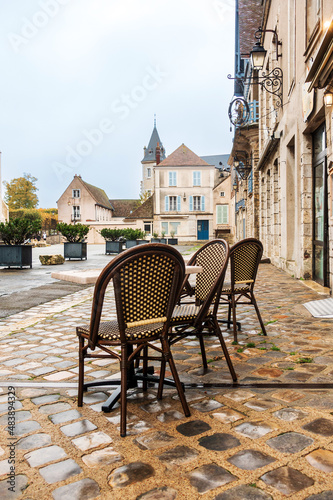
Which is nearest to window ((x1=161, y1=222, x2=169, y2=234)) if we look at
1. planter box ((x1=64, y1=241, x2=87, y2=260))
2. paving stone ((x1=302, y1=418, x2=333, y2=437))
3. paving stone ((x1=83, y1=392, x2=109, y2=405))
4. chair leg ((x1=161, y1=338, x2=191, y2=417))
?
planter box ((x1=64, y1=241, x2=87, y2=260))

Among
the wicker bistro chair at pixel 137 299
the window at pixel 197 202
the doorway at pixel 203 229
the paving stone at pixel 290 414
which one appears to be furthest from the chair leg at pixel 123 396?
the window at pixel 197 202

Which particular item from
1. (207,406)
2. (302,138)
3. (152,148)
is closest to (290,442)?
(207,406)

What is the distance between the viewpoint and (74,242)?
54.7 feet

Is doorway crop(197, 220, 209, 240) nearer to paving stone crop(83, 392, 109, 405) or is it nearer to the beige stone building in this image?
the beige stone building

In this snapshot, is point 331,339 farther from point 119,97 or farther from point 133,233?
point 133,233

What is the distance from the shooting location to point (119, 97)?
243 inches

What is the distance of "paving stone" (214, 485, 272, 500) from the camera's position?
5.25 feet

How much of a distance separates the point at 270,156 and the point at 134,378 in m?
11.7

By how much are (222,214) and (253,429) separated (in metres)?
40.7

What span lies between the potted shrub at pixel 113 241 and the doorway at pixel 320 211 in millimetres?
12539

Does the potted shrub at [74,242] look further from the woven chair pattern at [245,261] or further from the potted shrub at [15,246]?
the woven chair pattern at [245,261]

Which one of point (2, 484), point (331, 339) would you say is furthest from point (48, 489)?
point (331, 339)

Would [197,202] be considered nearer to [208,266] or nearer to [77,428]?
[208,266]

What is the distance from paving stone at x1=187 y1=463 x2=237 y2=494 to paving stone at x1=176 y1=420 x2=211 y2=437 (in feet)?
1.05
